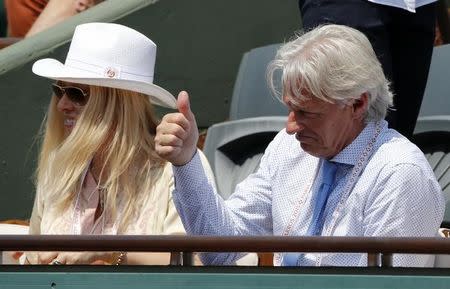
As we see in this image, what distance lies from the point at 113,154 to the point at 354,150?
82 centimetres

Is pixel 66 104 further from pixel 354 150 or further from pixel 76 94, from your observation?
pixel 354 150

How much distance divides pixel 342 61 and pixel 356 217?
1.22ft

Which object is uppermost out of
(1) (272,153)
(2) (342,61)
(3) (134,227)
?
(2) (342,61)

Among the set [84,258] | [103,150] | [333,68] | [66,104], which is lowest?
[84,258]

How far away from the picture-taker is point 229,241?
283 centimetres

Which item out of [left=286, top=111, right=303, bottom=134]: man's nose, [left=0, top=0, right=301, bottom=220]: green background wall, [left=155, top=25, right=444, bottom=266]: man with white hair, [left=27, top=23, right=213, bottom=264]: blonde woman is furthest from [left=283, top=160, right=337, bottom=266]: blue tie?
[left=0, top=0, right=301, bottom=220]: green background wall

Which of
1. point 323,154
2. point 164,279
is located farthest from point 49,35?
point 164,279

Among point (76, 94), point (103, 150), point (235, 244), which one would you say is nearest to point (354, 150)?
point (235, 244)

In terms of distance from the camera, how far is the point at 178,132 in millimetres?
3307

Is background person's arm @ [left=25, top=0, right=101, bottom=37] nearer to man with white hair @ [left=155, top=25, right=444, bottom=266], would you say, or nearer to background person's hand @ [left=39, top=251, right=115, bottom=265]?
background person's hand @ [left=39, top=251, right=115, bottom=265]

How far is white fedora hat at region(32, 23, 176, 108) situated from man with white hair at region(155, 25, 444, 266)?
24.1 inches

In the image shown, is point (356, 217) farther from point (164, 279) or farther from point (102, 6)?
point (102, 6)

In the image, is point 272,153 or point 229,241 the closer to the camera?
point 229,241

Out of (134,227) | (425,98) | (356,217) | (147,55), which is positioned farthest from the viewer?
(425,98)
